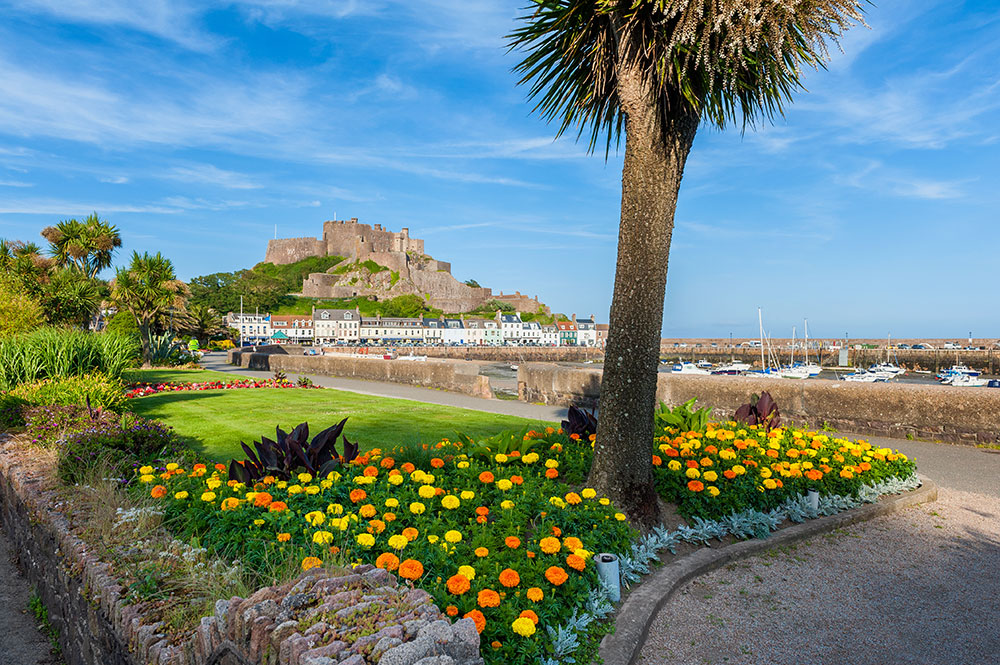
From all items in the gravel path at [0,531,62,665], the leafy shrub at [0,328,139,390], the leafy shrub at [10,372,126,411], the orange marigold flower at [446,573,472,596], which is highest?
the leafy shrub at [0,328,139,390]

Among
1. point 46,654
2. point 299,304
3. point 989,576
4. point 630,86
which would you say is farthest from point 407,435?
point 299,304

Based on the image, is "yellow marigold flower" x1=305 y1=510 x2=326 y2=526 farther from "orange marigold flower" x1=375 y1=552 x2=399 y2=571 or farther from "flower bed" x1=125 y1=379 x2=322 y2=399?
"flower bed" x1=125 y1=379 x2=322 y2=399

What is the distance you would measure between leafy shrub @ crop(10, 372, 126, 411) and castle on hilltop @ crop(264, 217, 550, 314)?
13190 cm

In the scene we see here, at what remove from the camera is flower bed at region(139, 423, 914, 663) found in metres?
3.00

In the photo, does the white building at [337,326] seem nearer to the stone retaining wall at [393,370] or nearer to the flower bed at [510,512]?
the stone retaining wall at [393,370]

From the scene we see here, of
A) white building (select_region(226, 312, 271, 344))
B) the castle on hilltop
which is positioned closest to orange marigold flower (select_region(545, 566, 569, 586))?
white building (select_region(226, 312, 271, 344))

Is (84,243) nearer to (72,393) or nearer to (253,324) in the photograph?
(72,393)

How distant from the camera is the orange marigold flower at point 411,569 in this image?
2.89m

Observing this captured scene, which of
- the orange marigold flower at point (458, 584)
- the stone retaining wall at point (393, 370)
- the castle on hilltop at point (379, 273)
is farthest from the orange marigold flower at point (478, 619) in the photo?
the castle on hilltop at point (379, 273)

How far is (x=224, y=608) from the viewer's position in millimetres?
2393

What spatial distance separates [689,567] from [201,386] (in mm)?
15787

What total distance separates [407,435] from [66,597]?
205 inches

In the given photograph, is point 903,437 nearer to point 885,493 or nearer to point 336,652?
point 885,493

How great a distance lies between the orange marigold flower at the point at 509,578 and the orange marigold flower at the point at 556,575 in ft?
0.58
